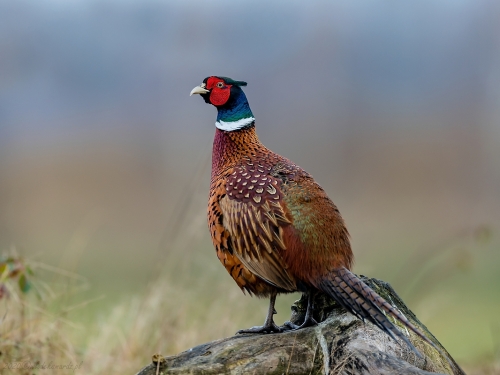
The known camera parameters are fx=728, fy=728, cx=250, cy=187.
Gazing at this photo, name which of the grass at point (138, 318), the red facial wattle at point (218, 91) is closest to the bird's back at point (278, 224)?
the red facial wattle at point (218, 91)

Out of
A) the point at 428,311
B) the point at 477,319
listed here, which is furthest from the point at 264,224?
the point at 477,319

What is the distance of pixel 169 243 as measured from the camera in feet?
19.8

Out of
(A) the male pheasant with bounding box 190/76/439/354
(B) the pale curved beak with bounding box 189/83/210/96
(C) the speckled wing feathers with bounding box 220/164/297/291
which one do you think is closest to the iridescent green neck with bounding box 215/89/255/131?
(B) the pale curved beak with bounding box 189/83/210/96

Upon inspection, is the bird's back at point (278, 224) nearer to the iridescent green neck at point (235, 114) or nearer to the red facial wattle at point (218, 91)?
the iridescent green neck at point (235, 114)

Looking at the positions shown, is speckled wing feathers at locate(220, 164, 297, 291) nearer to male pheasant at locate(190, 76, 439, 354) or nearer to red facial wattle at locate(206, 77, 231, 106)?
male pheasant at locate(190, 76, 439, 354)

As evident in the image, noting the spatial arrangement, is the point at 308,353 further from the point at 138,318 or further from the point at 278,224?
the point at 138,318

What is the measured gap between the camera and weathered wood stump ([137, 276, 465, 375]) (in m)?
3.53

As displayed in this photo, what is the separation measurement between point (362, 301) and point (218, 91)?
1.93 meters

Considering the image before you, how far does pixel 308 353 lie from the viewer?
12.0 ft

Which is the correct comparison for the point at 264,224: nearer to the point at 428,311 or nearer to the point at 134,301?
the point at 134,301

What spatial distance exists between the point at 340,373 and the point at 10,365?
2.39 metres

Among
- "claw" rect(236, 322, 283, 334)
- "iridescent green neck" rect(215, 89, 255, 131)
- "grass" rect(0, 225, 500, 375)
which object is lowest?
"grass" rect(0, 225, 500, 375)

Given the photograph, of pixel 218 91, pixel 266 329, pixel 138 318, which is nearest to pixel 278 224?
pixel 266 329

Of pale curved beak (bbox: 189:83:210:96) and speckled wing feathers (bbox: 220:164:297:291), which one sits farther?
pale curved beak (bbox: 189:83:210:96)
